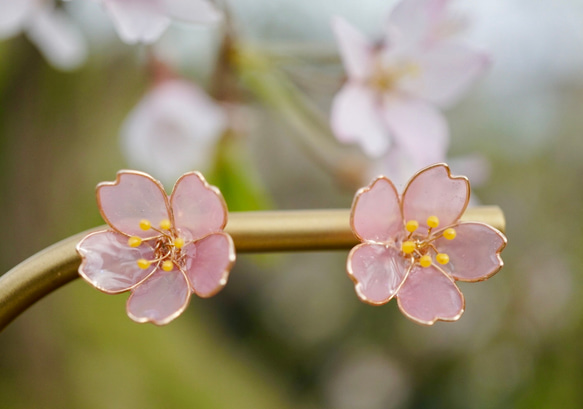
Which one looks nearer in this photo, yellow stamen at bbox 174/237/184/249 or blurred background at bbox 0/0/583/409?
yellow stamen at bbox 174/237/184/249

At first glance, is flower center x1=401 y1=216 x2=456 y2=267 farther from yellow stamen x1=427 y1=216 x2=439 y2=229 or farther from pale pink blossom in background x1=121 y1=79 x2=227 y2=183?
pale pink blossom in background x1=121 y1=79 x2=227 y2=183

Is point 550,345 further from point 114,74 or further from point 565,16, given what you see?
point 114,74

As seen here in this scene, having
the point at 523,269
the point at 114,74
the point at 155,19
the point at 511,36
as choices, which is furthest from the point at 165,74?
the point at 523,269

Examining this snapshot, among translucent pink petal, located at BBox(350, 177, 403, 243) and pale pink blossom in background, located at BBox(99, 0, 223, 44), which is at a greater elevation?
pale pink blossom in background, located at BBox(99, 0, 223, 44)

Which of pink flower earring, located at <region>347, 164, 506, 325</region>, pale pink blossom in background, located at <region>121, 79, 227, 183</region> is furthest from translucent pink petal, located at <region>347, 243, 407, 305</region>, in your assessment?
pale pink blossom in background, located at <region>121, 79, 227, 183</region>

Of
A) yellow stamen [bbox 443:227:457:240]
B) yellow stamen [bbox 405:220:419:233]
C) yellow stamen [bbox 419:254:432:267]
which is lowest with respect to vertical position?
yellow stamen [bbox 419:254:432:267]

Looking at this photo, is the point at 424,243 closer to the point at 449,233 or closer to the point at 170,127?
the point at 449,233

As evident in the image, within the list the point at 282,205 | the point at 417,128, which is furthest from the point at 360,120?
the point at 282,205
